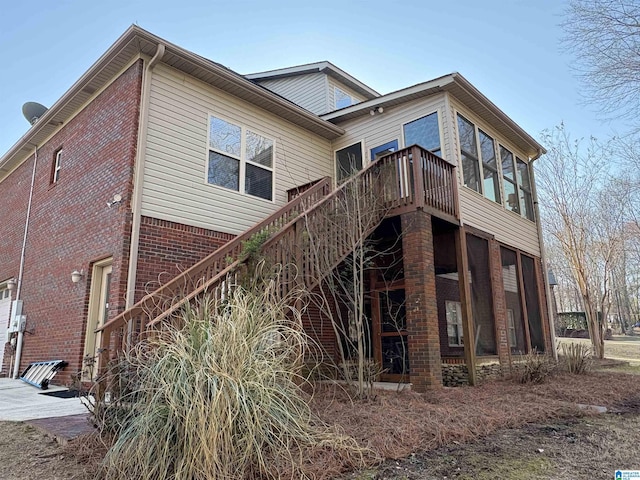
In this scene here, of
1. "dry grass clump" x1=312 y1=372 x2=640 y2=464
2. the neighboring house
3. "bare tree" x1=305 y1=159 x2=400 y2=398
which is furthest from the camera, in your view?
the neighboring house

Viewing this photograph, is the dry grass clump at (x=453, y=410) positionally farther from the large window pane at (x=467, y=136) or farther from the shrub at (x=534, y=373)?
the large window pane at (x=467, y=136)

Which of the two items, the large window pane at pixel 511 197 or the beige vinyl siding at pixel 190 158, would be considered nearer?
the beige vinyl siding at pixel 190 158

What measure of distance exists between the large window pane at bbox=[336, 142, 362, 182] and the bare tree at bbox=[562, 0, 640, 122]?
15.8 feet

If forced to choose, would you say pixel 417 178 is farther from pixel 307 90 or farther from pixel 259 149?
pixel 307 90

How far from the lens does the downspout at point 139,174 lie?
259 inches

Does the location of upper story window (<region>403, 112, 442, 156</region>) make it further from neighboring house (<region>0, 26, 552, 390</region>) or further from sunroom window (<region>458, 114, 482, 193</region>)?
sunroom window (<region>458, 114, 482, 193</region>)

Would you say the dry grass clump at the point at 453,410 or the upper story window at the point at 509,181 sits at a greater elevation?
the upper story window at the point at 509,181

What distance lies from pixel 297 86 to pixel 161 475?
12635 mm

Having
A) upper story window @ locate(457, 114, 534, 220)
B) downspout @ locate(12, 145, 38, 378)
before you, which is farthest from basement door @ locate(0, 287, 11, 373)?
upper story window @ locate(457, 114, 534, 220)

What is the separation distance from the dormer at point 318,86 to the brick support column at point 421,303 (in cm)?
669

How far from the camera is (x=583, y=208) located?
16.0 meters

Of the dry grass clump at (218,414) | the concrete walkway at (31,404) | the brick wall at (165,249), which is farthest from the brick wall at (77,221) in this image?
the dry grass clump at (218,414)

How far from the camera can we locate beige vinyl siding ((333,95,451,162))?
Result: 914 centimetres

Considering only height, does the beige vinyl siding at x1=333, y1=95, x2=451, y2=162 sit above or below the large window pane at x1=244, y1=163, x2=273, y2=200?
above
